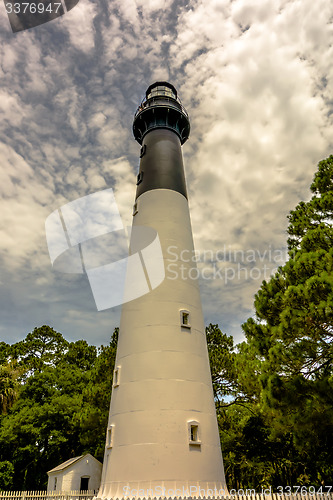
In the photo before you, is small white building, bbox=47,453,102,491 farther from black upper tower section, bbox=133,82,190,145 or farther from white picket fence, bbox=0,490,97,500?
black upper tower section, bbox=133,82,190,145

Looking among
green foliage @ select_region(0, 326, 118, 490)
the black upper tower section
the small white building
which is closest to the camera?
the small white building

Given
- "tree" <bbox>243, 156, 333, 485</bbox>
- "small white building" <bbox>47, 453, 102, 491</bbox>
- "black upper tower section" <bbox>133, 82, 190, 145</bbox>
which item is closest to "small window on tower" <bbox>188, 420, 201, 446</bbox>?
"tree" <bbox>243, 156, 333, 485</bbox>

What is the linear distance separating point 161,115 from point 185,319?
1170 centimetres

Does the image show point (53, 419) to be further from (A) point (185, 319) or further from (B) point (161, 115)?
(B) point (161, 115)

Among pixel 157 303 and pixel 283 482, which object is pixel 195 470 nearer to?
pixel 157 303

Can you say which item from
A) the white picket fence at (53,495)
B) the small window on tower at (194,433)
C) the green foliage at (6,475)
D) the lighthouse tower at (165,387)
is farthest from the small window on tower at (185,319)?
the green foliage at (6,475)

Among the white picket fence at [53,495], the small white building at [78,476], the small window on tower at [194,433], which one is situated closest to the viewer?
the small window on tower at [194,433]

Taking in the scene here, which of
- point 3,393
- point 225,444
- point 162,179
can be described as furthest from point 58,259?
point 225,444

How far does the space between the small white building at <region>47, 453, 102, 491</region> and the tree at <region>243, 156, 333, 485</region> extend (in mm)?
12153

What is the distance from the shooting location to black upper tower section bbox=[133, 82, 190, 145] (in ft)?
60.1

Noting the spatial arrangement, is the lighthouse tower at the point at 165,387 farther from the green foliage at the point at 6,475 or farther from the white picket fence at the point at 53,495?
the green foliage at the point at 6,475

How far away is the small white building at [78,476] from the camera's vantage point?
56.2ft

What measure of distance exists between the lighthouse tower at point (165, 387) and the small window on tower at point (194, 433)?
28 mm

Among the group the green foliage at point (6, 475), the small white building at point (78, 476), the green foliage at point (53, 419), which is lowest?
the small white building at point (78, 476)
